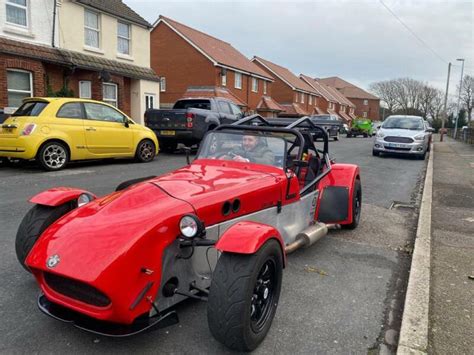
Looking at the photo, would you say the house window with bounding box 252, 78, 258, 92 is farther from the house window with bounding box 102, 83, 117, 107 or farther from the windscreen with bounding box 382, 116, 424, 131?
the windscreen with bounding box 382, 116, 424, 131

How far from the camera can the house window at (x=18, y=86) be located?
14.6 m

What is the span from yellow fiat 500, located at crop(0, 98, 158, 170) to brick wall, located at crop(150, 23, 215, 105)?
2206 centimetres

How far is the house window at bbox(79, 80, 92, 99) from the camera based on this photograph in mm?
17547

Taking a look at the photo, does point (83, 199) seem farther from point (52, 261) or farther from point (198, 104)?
point (198, 104)

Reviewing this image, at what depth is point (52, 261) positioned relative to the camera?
2562mm

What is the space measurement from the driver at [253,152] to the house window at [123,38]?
17025 mm

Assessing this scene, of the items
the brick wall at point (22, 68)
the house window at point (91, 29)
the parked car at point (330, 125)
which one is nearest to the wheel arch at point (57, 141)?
the brick wall at point (22, 68)

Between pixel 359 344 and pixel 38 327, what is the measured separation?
2336 millimetres

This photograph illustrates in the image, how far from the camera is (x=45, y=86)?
15.7 meters

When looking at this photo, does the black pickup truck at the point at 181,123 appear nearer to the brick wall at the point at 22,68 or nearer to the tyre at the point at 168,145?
the tyre at the point at 168,145

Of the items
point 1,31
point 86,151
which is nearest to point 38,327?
point 86,151

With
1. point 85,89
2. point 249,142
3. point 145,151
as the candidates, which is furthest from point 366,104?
point 249,142

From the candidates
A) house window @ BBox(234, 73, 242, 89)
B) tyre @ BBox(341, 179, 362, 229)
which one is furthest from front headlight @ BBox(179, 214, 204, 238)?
house window @ BBox(234, 73, 242, 89)

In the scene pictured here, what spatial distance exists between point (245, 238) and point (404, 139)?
1464 centimetres
